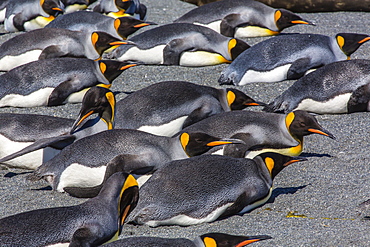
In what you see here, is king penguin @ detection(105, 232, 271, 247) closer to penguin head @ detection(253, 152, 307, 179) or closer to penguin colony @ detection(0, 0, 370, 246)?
penguin colony @ detection(0, 0, 370, 246)

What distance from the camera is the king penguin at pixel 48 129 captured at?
4.84 m

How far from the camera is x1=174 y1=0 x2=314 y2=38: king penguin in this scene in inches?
330

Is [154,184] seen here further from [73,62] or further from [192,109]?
[73,62]

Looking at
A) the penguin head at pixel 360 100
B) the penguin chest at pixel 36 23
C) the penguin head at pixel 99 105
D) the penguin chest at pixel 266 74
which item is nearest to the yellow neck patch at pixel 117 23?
the penguin chest at pixel 36 23

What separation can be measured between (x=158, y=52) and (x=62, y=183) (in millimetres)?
3449

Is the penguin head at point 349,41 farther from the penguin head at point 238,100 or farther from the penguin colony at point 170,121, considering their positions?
the penguin head at point 238,100

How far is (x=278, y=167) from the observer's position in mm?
4195

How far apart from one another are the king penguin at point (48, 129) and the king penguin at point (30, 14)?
4318 millimetres

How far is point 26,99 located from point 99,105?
139 cm

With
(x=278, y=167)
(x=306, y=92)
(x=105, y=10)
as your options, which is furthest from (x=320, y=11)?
(x=278, y=167)

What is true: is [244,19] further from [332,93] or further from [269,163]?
[269,163]

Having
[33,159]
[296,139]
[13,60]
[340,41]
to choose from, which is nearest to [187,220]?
[296,139]

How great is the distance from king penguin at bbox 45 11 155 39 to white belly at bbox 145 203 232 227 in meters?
4.81

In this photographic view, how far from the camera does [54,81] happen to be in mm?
6219
